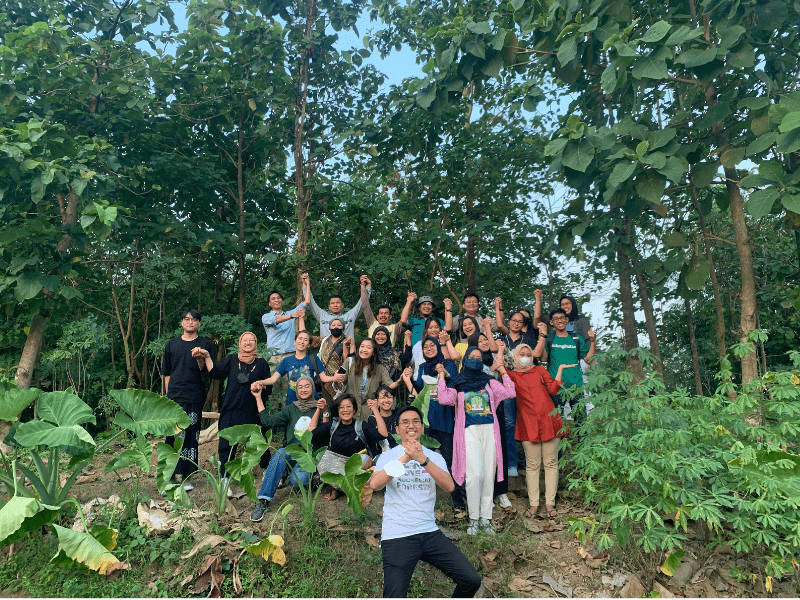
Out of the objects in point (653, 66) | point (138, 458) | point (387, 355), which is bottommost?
point (138, 458)

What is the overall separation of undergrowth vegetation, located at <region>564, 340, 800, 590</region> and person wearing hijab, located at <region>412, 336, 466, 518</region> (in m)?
1.21

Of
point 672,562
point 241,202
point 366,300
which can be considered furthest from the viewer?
point 241,202

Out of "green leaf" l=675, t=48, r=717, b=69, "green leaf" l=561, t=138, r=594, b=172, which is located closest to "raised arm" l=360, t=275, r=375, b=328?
"green leaf" l=561, t=138, r=594, b=172

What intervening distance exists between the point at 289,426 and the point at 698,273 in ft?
13.9

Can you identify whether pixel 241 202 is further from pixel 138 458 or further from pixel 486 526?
pixel 486 526

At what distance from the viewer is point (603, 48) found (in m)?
4.45

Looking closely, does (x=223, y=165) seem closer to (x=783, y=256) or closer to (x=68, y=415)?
(x=68, y=415)

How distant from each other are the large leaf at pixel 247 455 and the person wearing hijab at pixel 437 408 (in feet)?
4.70

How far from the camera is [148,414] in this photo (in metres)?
4.69

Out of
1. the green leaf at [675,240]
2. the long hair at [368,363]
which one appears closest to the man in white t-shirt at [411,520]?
the long hair at [368,363]

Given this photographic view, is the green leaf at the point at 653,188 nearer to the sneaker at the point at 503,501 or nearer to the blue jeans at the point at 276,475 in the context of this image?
the sneaker at the point at 503,501

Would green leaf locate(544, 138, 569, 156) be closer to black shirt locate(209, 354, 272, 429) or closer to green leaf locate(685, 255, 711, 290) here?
green leaf locate(685, 255, 711, 290)

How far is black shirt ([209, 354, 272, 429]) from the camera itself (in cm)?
515

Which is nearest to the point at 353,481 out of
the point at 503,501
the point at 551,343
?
the point at 503,501
